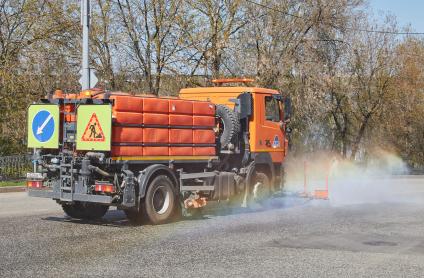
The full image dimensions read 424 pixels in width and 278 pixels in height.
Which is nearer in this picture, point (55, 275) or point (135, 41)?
point (55, 275)

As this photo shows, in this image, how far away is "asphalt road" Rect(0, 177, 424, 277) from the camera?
25.1 feet

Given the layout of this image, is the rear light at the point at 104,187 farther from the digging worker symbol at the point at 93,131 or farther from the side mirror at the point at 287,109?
the side mirror at the point at 287,109

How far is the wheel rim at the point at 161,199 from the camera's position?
462 inches

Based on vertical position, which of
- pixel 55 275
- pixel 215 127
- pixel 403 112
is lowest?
pixel 55 275

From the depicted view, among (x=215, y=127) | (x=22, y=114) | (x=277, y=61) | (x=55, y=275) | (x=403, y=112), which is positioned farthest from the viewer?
(x=403, y=112)

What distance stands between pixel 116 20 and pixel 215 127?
604 inches

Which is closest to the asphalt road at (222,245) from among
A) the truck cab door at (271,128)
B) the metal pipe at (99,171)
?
the metal pipe at (99,171)

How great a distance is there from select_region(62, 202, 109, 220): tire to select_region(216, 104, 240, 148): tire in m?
3.08

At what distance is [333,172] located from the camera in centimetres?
2900

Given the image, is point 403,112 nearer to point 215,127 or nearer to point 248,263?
point 215,127

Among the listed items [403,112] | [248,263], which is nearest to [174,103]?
[248,263]

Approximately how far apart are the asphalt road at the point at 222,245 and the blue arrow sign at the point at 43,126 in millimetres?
1653

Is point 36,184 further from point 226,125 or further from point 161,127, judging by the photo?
point 226,125

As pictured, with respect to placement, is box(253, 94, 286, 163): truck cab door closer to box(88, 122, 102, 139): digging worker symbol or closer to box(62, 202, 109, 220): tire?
box(62, 202, 109, 220): tire
